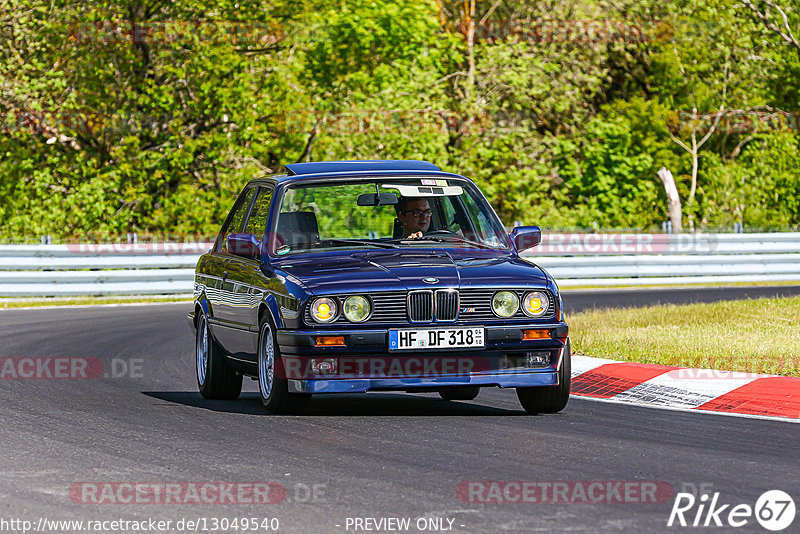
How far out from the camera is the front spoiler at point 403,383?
28.2 ft

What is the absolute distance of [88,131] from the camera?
30797 millimetres

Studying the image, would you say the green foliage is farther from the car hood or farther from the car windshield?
the car hood

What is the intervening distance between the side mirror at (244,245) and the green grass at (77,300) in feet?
44.6

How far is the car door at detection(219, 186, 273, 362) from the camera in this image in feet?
31.4

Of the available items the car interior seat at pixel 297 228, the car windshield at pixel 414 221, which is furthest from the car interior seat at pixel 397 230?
the car interior seat at pixel 297 228

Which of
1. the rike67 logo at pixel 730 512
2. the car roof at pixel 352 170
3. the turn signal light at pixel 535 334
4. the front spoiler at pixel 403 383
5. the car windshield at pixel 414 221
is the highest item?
the car roof at pixel 352 170

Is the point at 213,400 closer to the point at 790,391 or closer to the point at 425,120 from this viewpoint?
the point at 790,391

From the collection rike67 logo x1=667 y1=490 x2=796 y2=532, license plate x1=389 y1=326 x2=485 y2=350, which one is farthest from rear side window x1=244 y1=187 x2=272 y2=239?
rike67 logo x1=667 y1=490 x2=796 y2=532

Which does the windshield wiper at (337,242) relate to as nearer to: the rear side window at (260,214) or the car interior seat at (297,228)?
the car interior seat at (297,228)

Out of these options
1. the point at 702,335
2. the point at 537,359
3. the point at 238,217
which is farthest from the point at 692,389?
the point at 238,217

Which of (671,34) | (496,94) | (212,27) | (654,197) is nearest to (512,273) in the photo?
(212,27)

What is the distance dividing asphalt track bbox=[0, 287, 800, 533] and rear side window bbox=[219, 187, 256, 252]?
1.24 m

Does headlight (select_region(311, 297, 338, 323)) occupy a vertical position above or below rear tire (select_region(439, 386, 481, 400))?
above

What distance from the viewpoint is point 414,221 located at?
404 inches
